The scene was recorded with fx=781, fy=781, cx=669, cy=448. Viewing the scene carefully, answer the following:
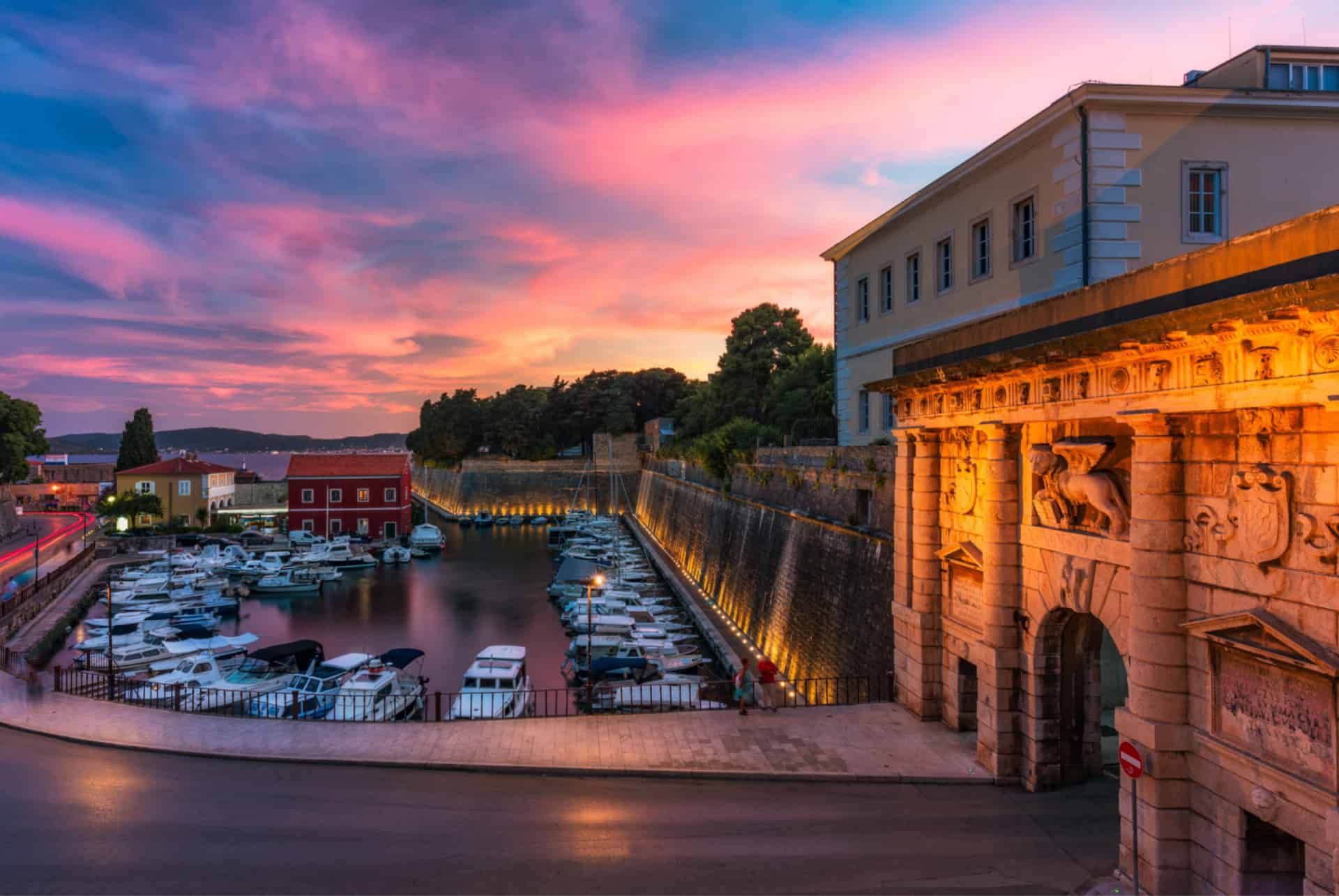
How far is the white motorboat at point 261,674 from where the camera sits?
2297cm

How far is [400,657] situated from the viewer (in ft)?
88.4

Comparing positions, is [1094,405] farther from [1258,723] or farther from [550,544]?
[550,544]

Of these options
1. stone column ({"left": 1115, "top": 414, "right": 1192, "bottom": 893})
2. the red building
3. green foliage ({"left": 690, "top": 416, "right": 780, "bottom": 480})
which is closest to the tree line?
green foliage ({"left": 690, "top": 416, "right": 780, "bottom": 480})

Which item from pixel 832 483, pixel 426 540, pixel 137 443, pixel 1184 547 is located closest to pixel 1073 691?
pixel 1184 547

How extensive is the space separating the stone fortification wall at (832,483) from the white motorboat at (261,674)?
17554mm

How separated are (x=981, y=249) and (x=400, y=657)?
873 inches

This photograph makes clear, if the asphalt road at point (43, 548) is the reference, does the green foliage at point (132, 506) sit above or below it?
above

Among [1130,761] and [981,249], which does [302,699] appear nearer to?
[1130,761]

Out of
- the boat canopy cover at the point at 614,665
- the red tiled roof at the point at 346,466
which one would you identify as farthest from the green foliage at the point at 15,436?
the boat canopy cover at the point at 614,665

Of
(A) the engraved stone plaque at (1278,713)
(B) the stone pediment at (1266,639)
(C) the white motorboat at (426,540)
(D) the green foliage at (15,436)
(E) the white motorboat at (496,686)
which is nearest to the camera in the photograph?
(B) the stone pediment at (1266,639)

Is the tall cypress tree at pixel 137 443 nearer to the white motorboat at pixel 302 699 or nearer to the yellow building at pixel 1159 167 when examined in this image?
the white motorboat at pixel 302 699

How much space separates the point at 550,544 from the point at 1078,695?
5737 cm

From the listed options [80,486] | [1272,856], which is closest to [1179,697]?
[1272,856]

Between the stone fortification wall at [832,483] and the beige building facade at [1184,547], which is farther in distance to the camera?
the stone fortification wall at [832,483]
